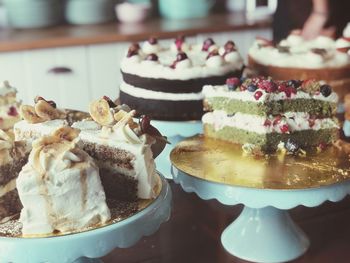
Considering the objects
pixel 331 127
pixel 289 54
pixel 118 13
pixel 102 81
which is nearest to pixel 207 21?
pixel 118 13

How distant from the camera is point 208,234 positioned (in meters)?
1.54

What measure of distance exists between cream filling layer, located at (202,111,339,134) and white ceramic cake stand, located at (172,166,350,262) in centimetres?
26

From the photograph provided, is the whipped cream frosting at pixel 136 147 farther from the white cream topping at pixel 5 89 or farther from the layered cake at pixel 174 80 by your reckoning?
the layered cake at pixel 174 80

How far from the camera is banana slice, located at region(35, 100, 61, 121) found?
1393 mm

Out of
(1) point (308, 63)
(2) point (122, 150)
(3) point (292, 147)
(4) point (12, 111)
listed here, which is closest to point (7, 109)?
(4) point (12, 111)

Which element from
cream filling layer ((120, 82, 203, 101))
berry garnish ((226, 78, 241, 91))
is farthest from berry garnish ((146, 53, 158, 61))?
berry garnish ((226, 78, 241, 91))

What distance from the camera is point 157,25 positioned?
358cm

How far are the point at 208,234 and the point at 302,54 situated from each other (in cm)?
103

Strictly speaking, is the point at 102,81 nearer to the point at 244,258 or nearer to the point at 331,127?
the point at 331,127

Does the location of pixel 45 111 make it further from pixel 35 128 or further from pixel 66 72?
pixel 66 72

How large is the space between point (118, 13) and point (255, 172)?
99.2 inches

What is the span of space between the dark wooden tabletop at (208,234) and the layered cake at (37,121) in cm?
35

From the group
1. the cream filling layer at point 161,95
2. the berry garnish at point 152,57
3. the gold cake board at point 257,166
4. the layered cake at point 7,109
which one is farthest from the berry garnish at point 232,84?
the layered cake at point 7,109

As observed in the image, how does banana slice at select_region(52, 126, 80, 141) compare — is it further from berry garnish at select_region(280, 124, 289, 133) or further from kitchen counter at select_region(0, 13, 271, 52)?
kitchen counter at select_region(0, 13, 271, 52)
